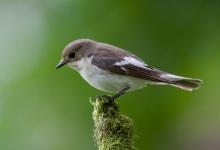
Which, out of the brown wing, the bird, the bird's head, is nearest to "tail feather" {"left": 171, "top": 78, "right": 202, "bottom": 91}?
the bird

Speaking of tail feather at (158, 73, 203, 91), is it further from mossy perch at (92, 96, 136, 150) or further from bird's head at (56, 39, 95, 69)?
mossy perch at (92, 96, 136, 150)

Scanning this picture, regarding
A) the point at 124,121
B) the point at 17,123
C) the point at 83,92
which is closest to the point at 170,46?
the point at 83,92

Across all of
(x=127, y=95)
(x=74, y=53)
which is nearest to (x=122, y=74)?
(x=74, y=53)

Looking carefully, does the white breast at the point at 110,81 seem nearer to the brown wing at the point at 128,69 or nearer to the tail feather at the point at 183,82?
the brown wing at the point at 128,69

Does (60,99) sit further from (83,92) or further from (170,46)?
(170,46)

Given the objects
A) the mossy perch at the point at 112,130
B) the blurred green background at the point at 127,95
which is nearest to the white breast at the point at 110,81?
the mossy perch at the point at 112,130

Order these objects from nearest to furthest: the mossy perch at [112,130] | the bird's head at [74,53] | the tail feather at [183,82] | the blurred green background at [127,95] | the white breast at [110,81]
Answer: the mossy perch at [112,130]
the tail feather at [183,82]
the white breast at [110,81]
the bird's head at [74,53]
the blurred green background at [127,95]

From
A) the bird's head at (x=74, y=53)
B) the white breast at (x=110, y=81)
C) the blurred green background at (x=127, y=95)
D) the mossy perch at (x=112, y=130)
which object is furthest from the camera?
the blurred green background at (x=127, y=95)
